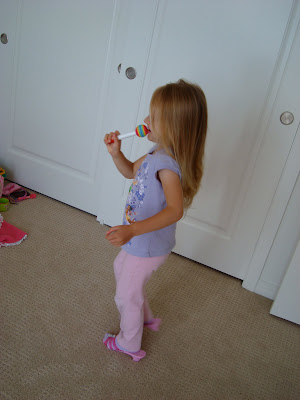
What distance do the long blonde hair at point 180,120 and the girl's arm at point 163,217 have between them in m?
A: 0.06

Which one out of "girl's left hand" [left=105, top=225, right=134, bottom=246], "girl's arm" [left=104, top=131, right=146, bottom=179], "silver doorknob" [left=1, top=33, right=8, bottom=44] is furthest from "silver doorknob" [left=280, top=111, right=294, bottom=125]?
"silver doorknob" [left=1, top=33, right=8, bottom=44]

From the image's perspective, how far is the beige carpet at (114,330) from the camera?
1.04 m

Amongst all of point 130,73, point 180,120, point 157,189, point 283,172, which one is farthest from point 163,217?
point 130,73

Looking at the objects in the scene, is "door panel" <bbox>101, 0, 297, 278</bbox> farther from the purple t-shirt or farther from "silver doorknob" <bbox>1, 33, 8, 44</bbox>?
"silver doorknob" <bbox>1, 33, 8, 44</bbox>

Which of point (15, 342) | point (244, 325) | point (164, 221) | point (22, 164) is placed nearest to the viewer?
point (164, 221)

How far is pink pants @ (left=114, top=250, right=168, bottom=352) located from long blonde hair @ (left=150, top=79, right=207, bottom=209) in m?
0.28

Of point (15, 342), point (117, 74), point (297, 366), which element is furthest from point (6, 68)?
point (297, 366)

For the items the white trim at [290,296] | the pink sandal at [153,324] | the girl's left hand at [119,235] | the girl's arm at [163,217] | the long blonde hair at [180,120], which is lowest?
the pink sandal at [153,324]

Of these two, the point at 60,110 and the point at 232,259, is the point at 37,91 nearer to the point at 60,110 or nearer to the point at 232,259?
the point at 60,110

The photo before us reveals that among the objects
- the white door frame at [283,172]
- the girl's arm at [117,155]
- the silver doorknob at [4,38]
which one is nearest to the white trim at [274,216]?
the white door frame at [283,172]

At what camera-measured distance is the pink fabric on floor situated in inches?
60.9

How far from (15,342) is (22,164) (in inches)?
47.0

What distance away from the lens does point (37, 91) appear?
6.11 ft

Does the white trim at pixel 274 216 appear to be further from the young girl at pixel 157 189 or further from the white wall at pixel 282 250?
the young girl at pixel 157 189
